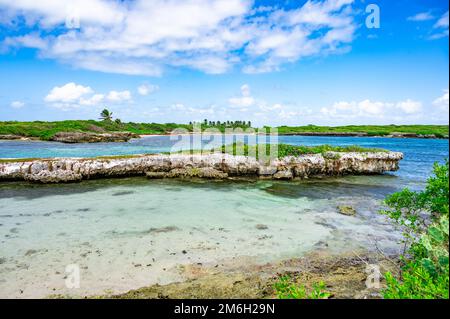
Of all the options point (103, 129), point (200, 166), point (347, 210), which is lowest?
point (347, 210)

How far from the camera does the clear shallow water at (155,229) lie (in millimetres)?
9070

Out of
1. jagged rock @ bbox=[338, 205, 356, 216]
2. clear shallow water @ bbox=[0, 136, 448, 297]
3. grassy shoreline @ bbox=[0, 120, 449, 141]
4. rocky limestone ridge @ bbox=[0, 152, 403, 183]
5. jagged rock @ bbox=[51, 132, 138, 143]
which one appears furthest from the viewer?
grassy shoreline @ bbox=[0, 120, 449, 141]

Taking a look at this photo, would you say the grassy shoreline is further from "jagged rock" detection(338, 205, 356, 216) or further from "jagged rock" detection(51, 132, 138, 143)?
"jagged rock" detection(338, 205, 356, 216)

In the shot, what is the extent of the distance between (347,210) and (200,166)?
14809 mm

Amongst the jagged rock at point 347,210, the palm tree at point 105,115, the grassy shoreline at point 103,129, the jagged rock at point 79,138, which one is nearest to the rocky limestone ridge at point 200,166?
the grassy shoreline at point 103,129

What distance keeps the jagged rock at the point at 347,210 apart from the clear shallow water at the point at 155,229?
48 centimetres

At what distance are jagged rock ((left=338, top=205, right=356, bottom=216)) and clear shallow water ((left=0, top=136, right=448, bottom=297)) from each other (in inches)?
19.0

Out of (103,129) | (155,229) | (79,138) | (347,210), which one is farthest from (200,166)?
(103,129)

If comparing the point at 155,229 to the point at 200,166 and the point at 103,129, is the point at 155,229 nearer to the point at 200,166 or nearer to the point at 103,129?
the point at 200,166

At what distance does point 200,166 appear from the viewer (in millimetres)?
27188

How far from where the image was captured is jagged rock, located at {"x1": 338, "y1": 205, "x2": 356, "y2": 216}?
15812 millimetres

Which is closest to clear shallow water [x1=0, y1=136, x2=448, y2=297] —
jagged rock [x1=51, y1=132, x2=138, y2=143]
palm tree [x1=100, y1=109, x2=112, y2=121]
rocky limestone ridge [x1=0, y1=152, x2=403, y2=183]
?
rocky limestone ridge [x1=0, y1=152, x2=403, y2=183]

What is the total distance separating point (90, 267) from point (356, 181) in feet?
77.8
